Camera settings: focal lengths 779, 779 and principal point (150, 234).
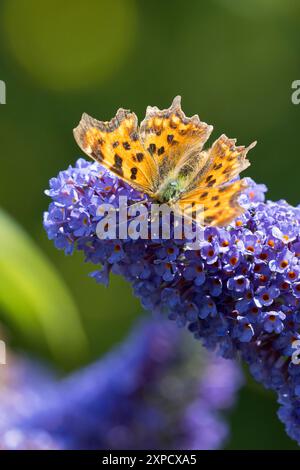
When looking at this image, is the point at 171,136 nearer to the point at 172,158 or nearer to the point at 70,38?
the point at 172,158

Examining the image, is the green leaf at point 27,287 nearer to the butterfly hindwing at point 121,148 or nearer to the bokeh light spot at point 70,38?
the butterfly hindwing at point 121,148

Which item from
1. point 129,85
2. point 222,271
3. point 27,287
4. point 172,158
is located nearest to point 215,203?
point 222,271

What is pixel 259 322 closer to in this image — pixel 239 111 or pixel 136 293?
pixel 136 293

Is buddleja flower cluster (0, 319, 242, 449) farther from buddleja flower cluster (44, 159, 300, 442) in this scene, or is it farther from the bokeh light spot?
the bokeh light spot

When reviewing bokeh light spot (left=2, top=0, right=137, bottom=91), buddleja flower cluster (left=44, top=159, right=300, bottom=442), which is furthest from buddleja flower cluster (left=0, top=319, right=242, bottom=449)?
bokeh light spot (left=2, top=0, right=137, bottom=91)

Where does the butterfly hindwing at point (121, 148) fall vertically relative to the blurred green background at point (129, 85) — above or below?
below

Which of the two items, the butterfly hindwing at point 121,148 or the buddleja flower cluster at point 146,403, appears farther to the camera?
the buddleja flower cluster at point 146,403

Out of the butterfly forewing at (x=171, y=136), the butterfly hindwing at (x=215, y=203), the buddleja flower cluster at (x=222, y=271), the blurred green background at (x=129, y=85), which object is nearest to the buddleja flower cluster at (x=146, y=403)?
the buddleja flower cluster at (x=222, y=271)

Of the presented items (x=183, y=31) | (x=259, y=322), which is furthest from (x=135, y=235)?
(x=183, y=31)
